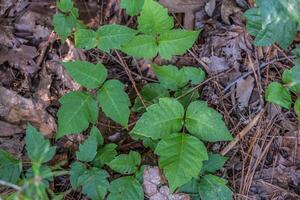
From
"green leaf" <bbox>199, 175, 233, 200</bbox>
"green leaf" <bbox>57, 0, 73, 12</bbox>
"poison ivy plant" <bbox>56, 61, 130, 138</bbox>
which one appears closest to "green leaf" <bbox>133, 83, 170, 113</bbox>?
"poison ivy plant" <bbox>56, 61, 130, 138</bbox>

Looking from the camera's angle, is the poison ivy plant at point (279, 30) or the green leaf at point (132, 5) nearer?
the poison ivy plant at point (279, 30)

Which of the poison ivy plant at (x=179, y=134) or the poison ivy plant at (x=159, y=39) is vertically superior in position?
the poison ivy plant at (x=159, y=39)

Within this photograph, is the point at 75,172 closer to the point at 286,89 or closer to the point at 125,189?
the point at 125,189

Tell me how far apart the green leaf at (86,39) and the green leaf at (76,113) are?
10.4 inches

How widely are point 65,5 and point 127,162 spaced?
891 millimetres

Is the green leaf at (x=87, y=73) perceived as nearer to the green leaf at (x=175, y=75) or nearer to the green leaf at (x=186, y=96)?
the green leaf at (x=175, y=75)

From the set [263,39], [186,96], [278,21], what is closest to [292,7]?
[278,21]

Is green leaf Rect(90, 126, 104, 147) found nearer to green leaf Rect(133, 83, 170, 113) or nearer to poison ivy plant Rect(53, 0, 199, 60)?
green leaf Rect(133, 83, 170, 113)

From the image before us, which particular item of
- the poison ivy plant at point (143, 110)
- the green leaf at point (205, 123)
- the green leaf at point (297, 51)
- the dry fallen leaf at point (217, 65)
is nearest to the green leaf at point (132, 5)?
the poison ivy plant at point (143, 110)

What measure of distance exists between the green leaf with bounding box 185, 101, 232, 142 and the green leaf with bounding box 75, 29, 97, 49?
0.62 m

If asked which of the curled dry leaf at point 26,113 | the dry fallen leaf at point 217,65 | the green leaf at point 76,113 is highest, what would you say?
the dry fallen leaf at point 217,65

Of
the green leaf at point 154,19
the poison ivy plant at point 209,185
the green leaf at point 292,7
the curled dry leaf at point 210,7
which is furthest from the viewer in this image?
the curled dry leaf at point 210,7

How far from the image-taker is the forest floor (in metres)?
2.04

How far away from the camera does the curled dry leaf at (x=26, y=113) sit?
83.7 inches
